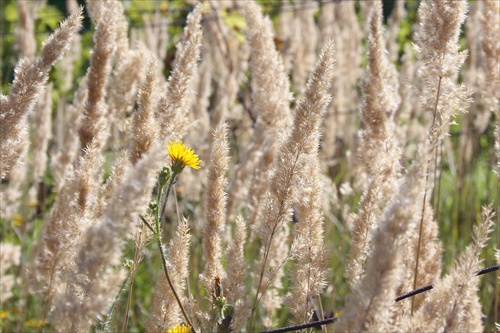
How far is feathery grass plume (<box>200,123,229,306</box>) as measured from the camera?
1530mm

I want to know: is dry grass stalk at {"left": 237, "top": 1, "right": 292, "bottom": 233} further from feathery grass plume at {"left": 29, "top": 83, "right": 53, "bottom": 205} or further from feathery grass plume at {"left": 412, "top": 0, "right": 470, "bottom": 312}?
feathery grass plume at {"left": 29, "top": 83, "right": 53, "bottom": 205}

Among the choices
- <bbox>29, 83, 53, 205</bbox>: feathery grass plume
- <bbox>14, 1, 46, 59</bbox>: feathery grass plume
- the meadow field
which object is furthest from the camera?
<bbox>14, 1, 46, 59</bbox>: feathery grass plume

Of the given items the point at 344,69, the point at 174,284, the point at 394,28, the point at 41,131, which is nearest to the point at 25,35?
the point at 41,131

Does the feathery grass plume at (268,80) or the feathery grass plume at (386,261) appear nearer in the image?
the feathery grass plume at (386,261)

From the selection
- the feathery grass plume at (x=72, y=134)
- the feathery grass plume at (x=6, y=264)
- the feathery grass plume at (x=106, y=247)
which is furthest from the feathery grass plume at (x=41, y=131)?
the feathery grass plume at (x=106, y=247)

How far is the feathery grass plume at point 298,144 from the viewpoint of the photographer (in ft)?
4.76

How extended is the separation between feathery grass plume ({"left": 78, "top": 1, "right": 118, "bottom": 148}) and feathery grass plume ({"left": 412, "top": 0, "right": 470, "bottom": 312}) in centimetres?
71

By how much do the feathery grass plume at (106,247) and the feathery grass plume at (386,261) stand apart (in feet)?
1.09

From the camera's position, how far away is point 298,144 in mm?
1471

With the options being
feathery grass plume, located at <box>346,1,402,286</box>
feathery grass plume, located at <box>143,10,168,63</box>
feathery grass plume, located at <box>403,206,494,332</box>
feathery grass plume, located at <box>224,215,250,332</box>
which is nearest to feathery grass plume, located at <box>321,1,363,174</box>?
feathery grass plume, located at <box>143,10,168,63</box>

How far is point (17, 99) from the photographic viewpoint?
4.80ft

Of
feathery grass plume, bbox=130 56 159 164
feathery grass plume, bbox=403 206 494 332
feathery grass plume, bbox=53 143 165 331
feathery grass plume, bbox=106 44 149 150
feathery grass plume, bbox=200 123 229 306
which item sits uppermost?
feathery grass plume, bbox=106 44 149 150

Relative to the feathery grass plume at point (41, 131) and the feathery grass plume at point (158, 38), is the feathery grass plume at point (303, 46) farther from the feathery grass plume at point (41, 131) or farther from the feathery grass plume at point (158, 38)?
the feathery grass plume at point (41, 131)

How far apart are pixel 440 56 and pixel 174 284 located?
741 millimetres
